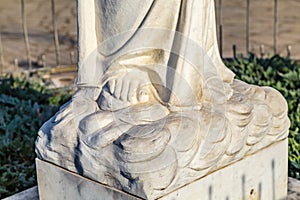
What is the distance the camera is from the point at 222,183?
9.93ft

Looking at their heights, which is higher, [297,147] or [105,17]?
[105,17]

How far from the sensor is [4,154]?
14.9 ft

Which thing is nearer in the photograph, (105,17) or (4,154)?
(105,17)

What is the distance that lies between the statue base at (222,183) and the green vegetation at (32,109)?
65 cm

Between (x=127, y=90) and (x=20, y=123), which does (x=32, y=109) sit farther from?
(x=127, y=90)

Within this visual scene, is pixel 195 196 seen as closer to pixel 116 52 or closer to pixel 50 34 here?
pixel 116 52

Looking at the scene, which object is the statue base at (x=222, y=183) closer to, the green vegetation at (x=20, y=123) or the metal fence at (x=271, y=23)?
the green vegetation at (x=20, y=123)

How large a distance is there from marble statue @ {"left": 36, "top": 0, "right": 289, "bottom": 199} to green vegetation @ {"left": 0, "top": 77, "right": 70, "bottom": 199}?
3.76 feet

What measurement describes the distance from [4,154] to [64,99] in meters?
1.25

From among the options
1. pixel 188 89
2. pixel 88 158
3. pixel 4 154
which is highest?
pixel 188 89

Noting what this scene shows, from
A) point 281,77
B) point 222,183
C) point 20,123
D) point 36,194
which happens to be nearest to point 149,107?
point 222,183

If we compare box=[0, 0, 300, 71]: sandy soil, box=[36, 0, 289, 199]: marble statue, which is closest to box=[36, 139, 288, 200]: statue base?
box=[36, 0, 289, 199]: marble statue

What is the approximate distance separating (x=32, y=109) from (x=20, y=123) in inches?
11.7

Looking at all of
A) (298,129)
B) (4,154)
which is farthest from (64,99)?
(298,129)
